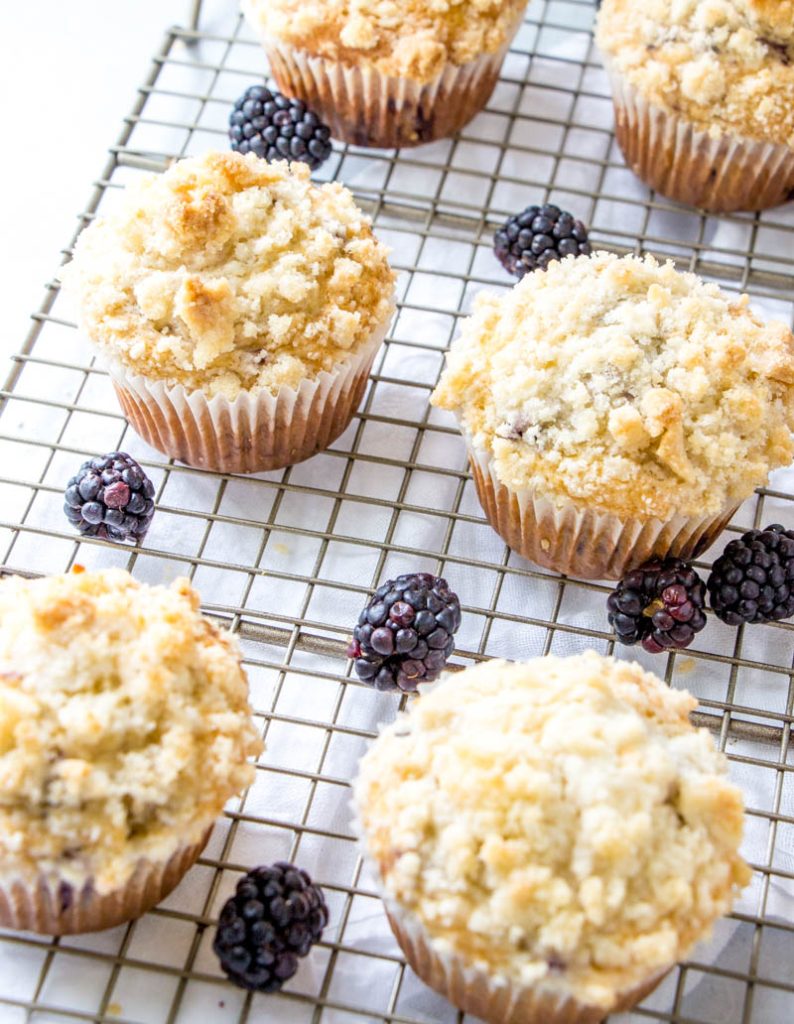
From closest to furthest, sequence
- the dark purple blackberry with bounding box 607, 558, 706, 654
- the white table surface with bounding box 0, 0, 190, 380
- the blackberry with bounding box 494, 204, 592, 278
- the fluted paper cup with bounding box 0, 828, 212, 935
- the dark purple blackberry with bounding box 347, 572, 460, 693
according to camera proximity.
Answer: the fluted paper cup with bounding box 0, 828, 212, 935, the dark purple blackberry with bounding box 347, 572, 460, 693, the dark purple blackberry with bounding box 607, 558, 706, 654, the blackberry with bounding box 494, 204, 592, 278, the white table surface with bounding box 0, 0, 190, 380

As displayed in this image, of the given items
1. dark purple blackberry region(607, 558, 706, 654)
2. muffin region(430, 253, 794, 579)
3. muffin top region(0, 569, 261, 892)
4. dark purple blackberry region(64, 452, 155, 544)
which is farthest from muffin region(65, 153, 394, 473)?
dark purple blackberry region(607, 558, 706, 654)

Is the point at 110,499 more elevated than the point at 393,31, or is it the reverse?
the point at 393,31

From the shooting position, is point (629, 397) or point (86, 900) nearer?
point (86, 900)

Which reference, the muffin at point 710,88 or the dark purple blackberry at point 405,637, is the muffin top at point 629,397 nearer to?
the dark purple blackberry at point 405,637

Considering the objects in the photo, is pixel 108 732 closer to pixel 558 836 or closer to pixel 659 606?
pixel 558 836

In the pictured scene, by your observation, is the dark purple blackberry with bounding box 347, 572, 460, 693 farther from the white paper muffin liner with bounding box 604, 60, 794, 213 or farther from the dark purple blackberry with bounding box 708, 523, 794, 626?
the white paper muffin liner with bounding box 604, 60, 794, 213

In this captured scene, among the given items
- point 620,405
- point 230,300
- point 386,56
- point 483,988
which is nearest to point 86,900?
point 483,988

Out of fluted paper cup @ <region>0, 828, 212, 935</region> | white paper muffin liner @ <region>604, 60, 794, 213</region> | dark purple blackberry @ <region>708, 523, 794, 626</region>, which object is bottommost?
fluted paper cup @ <region>0, 828, 212, 935</region>
